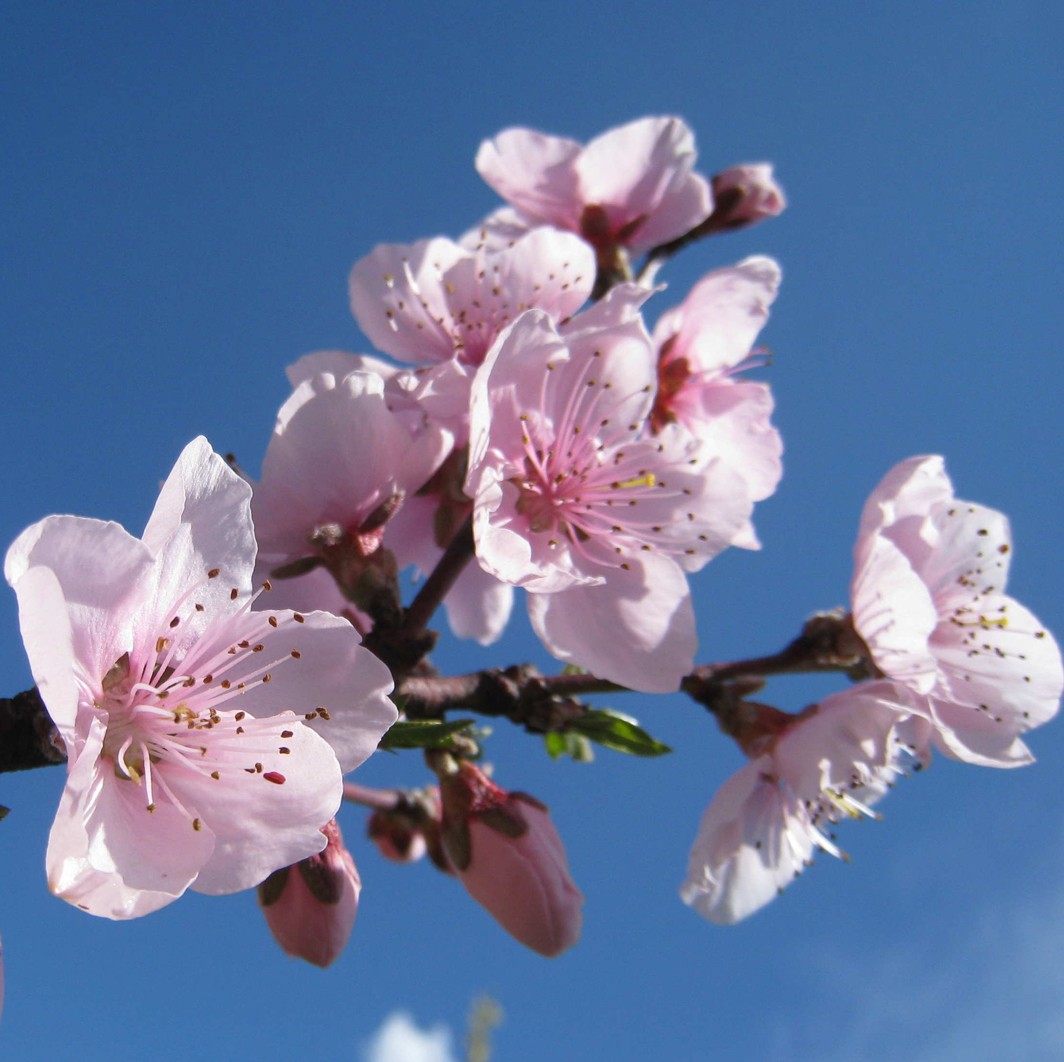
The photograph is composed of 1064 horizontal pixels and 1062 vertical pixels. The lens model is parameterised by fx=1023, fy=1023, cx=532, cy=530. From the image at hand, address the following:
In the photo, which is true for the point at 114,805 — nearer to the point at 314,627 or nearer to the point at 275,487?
the point at 314,627

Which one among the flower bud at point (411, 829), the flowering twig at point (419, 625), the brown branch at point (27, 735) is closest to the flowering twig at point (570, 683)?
the flowering twig at point (419, 625)

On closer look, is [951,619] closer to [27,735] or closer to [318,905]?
[318,905]

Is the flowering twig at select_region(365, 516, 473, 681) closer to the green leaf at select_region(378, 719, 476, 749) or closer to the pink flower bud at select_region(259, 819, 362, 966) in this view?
the green leaf at select_region(378, 719, 476, 749)

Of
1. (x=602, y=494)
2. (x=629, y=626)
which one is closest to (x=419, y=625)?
(x=629, y=626)

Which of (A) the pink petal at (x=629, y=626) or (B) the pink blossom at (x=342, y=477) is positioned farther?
(A) the pink petal at (x=629, y=626)

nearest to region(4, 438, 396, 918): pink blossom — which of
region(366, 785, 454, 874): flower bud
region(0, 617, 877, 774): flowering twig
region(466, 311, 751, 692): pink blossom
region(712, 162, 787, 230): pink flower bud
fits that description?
region(0, 617, 877, 774): flowering twig

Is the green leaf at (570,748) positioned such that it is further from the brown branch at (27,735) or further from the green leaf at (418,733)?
the brown branch at (27,735)
